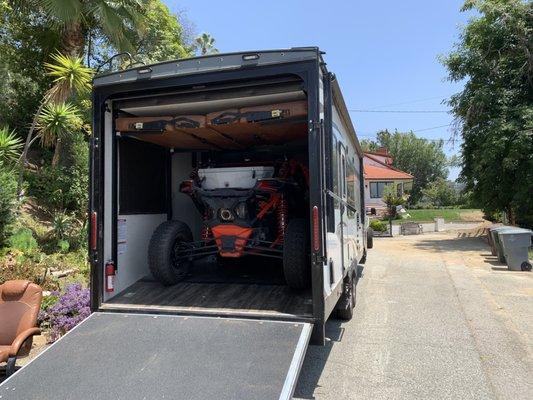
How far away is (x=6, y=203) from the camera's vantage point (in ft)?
29.1

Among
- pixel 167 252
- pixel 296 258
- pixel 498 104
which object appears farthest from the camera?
pixel 498 104

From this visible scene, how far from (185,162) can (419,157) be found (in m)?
58.6

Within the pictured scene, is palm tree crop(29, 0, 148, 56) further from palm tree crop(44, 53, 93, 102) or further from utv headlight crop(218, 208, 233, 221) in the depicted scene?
utv headlight crop(218, 208, 233, 221)

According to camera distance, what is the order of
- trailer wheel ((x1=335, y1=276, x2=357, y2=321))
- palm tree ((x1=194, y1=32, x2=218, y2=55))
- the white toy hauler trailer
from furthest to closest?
palm tree ((x1=194, y1=32, x2=218, y2=55)) < trailer wheel ((x1=335, y1=276, x2=357, y2=321)) < the white toy hauler trailer

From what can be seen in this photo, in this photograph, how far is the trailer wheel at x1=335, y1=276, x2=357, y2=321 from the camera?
229 inches

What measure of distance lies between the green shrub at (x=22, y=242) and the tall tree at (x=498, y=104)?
14.8 m

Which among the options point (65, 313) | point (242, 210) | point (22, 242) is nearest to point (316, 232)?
point (242, 210)

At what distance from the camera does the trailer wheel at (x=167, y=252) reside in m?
5.30

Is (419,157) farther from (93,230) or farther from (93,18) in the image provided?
(93,230)

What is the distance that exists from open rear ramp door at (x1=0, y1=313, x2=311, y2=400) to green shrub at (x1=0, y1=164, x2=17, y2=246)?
5.80 m

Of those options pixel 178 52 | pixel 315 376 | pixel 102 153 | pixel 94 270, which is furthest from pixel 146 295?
pixel 178 52

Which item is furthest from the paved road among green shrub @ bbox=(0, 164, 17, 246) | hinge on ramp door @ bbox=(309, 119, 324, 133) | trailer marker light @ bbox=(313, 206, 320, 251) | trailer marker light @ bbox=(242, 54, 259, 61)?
green shrub @ bbox=(0, 164, 17, 246)

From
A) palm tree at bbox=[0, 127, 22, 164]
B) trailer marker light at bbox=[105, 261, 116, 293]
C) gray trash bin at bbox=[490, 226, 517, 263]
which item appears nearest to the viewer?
trailer marker light at bbox=[105, 261, 116, 293]

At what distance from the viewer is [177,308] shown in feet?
14.5
